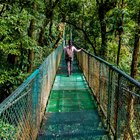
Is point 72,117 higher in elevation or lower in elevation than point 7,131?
lower

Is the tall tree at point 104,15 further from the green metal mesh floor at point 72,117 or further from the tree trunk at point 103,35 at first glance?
the green metal mesh floor at point 72,117

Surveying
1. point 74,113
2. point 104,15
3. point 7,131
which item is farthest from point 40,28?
point 7,131

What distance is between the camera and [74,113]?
6.89 metres

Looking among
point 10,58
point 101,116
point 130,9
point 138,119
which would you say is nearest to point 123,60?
point 130,9

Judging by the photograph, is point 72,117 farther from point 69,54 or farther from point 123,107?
point 69,54

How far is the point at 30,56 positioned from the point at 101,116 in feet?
16.1

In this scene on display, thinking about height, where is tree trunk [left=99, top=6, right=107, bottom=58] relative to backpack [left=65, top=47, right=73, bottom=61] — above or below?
above

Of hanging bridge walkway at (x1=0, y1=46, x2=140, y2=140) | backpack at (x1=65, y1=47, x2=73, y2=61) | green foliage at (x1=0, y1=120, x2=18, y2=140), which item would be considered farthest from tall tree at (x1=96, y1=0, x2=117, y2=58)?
green foliage at (x1=0, y1=120, x2=18, y2=140)

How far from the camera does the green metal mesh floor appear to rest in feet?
17.7

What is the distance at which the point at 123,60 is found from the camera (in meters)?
17.0

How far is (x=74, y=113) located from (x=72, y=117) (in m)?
0.32

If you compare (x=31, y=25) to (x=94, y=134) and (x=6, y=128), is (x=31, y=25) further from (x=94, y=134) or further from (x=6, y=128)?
(x=6, y=128)

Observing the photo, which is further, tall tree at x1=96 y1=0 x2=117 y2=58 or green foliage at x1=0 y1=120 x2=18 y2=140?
tall tree at x1=96 y1=0 x2=117 y2=58

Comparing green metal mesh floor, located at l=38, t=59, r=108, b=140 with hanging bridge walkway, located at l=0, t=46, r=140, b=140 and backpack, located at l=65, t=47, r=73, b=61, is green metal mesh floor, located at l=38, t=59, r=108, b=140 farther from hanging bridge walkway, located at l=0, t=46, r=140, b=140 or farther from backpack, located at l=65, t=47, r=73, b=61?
backpack, located at l=65, t=47, r=73, b=61
